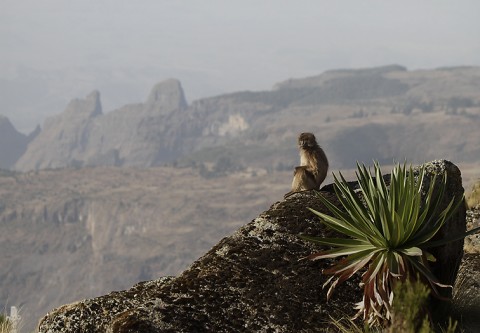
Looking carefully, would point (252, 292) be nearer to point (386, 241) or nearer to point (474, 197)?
point (386, 241)

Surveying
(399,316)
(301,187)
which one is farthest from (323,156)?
(399,316)

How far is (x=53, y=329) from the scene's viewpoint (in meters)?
9.70

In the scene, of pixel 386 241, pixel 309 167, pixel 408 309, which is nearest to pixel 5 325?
pixel 309 167

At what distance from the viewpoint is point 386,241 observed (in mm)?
8648

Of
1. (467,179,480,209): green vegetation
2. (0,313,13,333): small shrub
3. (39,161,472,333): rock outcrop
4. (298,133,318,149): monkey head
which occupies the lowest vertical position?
(0,313,13,333): small shrub

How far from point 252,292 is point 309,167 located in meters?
5.12

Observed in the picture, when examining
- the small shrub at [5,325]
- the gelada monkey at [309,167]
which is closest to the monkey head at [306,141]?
the gelada monkey at [309,167]

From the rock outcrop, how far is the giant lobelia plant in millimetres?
355

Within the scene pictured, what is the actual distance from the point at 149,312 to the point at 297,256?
207cm

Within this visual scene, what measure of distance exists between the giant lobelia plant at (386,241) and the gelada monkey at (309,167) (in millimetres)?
4056

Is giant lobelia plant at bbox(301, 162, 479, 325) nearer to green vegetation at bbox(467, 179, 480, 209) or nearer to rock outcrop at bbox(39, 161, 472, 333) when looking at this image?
rock outcrop at bbox(39, 161, 472, 333)

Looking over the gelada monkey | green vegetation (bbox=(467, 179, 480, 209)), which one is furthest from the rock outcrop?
green vegetation (bbox=(467, 179, 480, 209))

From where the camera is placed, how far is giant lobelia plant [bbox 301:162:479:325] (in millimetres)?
8555

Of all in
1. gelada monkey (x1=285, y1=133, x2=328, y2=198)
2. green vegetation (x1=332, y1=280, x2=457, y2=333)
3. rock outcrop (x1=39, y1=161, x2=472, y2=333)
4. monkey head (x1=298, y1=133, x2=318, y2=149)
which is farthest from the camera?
monkey head (x1=298, y1=133, x2=318, y2=149)
